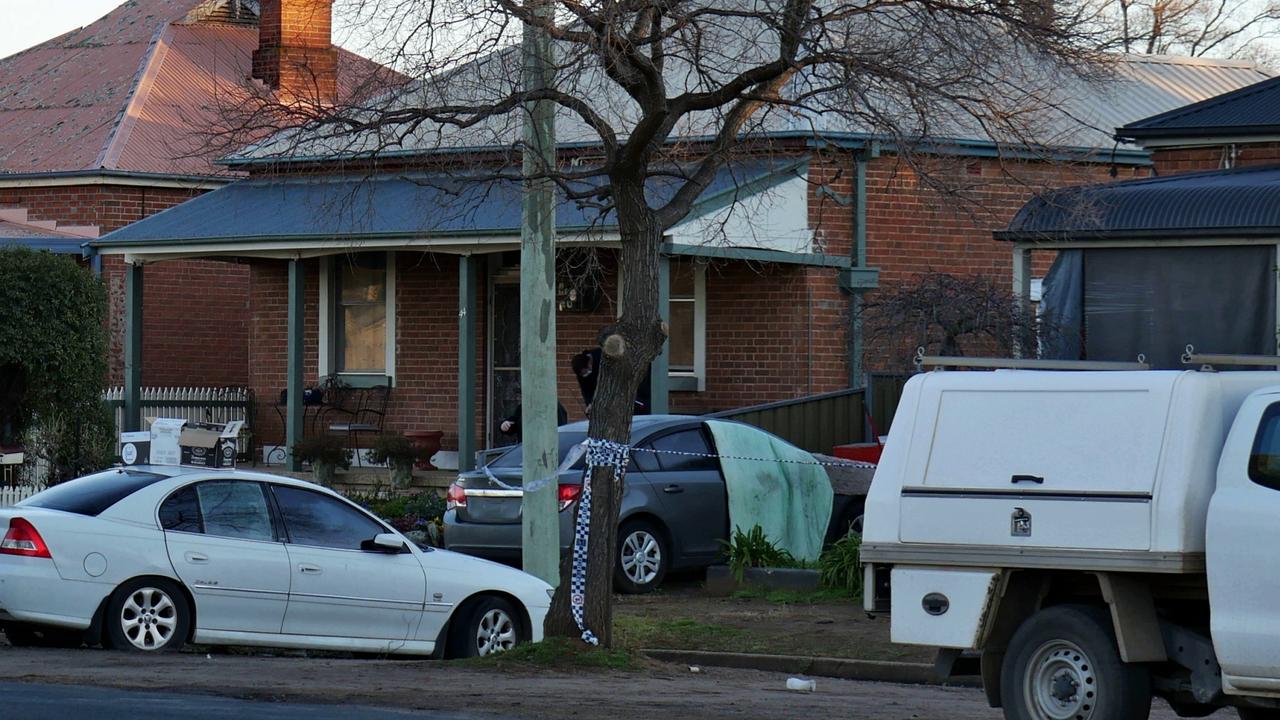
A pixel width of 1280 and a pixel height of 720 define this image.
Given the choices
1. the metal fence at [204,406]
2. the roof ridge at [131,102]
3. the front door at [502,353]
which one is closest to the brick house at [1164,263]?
the front door at [502,353]

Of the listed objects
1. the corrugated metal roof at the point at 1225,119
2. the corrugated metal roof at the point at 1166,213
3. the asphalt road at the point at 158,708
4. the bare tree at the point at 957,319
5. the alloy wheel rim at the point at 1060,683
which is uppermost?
the corrugated metal roof at the point at 1225,119

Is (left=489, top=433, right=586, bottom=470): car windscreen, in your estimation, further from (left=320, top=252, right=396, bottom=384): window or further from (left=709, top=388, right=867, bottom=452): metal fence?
(left=320, top=252, right=396, bottom=384): window

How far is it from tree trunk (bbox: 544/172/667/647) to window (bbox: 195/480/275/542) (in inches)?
87.0

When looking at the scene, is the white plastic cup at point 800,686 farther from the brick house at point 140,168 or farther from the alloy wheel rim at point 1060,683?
the brick house at point 140,168

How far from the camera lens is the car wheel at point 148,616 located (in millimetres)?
11859

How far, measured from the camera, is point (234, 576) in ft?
39.9

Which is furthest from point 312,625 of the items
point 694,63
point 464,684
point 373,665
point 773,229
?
point 773,229

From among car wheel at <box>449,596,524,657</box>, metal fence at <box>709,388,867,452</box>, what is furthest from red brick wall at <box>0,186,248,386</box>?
car wheel at <box>449,596,524,657</box>

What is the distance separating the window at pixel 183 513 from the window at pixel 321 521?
23.1 inches

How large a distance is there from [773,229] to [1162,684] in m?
12.4

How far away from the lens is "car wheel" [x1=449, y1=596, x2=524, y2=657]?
1285 cm

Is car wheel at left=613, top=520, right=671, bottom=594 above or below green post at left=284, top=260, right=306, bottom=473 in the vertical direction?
below

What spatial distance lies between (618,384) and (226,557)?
2866 millimetres

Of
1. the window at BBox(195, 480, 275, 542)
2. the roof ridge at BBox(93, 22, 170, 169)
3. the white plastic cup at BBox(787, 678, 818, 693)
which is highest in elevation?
the roof ridge at BBox(93, 22, 170, 169)
